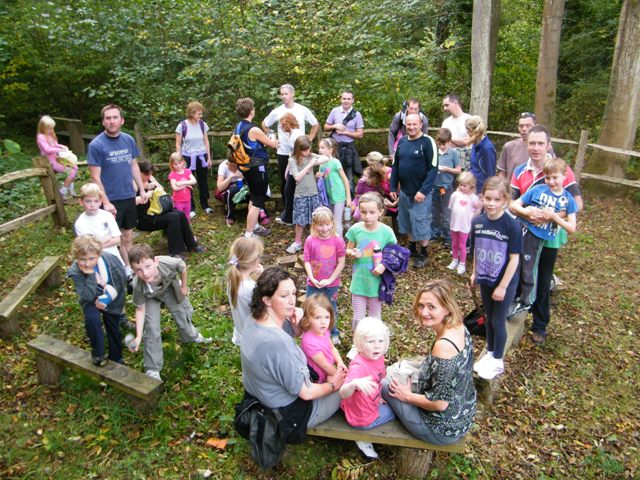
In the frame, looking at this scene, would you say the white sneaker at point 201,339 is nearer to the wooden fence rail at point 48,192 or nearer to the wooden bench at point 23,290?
the wooden bench at point 23,290

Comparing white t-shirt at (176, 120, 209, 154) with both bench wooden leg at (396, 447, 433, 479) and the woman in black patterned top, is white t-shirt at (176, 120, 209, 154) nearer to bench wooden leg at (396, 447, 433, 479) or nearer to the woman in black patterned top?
the woman in black patterned top

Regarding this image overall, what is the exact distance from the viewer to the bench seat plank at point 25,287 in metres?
4.56

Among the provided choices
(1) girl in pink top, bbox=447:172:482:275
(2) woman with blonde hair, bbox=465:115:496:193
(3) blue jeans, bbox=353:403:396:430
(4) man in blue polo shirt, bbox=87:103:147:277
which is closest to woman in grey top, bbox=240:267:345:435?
(3) blue jeans, bbox=353:403:396:430

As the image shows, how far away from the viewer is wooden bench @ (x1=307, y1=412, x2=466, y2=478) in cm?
314

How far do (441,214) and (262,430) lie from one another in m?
4.77

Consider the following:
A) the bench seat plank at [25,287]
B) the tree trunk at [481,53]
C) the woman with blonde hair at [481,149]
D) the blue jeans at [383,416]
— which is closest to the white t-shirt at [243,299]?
the blue jeans at [383,416]

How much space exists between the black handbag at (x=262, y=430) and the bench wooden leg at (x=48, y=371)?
1.98m

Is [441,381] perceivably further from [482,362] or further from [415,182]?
[415,182]

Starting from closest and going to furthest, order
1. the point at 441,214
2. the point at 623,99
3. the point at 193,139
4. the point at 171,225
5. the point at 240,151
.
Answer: the point at 171,225 < the point at 240,151 < the point at 441,214 < the point at 193,139 < the point at 623,99

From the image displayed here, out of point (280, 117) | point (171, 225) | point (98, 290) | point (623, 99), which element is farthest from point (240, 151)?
point (623, 99)

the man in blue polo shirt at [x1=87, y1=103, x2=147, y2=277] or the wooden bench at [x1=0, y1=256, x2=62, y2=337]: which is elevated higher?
the man in blue polo shirt at [x1=87, y1=103, x2=147, y2=277]

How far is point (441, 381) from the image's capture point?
292 centimetres

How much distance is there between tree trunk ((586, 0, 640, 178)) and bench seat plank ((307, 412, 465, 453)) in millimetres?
8821

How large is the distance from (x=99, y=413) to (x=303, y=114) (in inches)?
200
